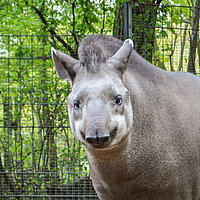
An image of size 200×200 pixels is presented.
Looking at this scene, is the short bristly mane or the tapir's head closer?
the tapir's head


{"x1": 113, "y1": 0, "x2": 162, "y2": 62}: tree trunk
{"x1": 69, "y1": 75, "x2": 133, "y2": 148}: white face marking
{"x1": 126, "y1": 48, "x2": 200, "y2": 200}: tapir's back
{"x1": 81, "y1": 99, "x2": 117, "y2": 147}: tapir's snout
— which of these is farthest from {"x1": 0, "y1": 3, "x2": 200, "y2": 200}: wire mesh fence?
{"x1": 81, "y1": 99, "x2": 117, "y2": 147}: tapir's snout

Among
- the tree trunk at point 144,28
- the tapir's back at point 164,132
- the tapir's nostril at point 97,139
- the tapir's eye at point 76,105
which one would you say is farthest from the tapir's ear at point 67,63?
the tree trunk at point 144,28

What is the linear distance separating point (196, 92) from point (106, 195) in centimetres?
155

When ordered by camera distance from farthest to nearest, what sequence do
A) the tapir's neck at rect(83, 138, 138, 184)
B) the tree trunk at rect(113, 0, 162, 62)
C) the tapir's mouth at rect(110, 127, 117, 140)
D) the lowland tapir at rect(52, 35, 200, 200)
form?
1. the tree trunk at rect(113, 0, 162, 62)
2. the tapir's neck at rect(83, 138, 138, 184)
3. the lowland tapir at rect(52, 35, 200, 200)
4. the tapir's mouth at rect(110, 127, 117, 140)

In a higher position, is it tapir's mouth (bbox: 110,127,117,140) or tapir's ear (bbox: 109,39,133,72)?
tapir's ear (bbox: 109,39,133,72)

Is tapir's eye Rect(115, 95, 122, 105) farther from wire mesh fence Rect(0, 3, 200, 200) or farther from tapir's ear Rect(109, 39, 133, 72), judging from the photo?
wire mesh fence Rect(0, 3, 200, 200)

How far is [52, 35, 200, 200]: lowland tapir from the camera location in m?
2.72

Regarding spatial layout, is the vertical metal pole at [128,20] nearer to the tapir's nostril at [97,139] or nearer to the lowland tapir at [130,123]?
the lowland tapir at [130,123]

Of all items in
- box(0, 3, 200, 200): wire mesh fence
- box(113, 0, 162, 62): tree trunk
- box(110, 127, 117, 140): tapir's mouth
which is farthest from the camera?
box(0, 3, 200, 200): wire mesh fence

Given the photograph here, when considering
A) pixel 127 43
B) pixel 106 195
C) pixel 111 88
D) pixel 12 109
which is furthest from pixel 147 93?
pixel 12 109

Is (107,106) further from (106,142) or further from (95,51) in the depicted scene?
(95,51)

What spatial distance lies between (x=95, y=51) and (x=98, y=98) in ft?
1.93

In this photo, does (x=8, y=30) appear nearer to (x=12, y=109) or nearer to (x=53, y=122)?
(x=12, y=109)

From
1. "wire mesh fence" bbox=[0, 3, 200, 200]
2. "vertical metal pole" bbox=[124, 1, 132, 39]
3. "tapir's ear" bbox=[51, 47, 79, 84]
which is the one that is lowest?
"wire mesh fence" bbox=[0, 3, 200, 200]
